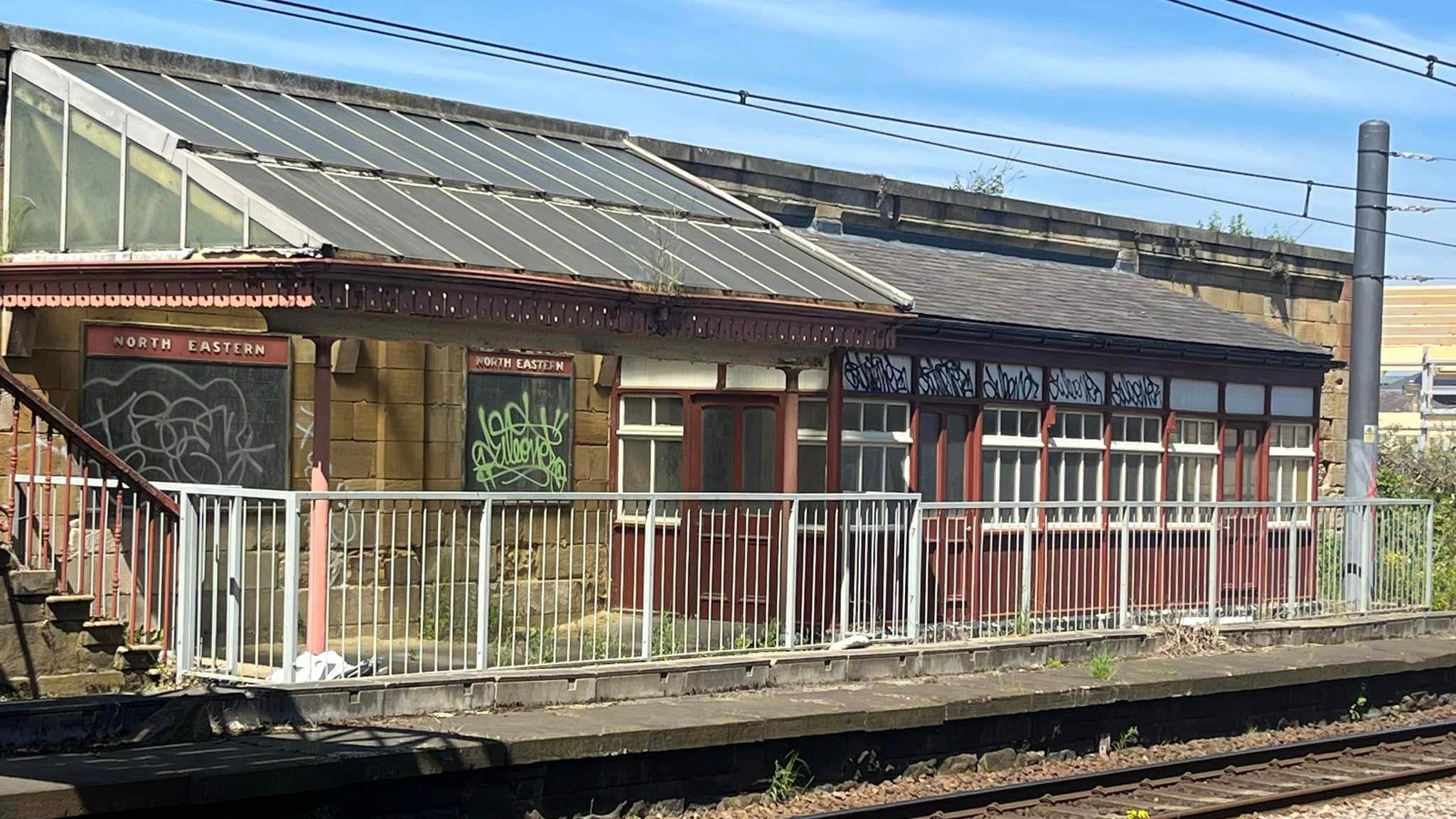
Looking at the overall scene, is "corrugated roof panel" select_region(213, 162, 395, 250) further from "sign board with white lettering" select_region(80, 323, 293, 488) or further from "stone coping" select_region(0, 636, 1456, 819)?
"stone coping" select_region(0, 636, 1456, 819)

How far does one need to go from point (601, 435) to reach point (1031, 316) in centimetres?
494

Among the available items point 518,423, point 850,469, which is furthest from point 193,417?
point 850,469

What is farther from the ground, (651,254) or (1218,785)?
(651,254)

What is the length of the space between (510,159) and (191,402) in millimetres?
3446

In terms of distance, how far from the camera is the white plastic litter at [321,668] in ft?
34.9

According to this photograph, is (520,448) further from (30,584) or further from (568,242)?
(30,584)

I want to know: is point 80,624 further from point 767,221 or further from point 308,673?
point 767,221

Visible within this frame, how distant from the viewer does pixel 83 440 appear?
1103cm

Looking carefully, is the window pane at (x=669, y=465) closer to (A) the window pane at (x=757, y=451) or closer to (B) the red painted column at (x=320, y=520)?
(A) the window pane at (x=757, y=451)

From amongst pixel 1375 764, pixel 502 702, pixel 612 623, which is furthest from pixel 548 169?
pixel 1375 764

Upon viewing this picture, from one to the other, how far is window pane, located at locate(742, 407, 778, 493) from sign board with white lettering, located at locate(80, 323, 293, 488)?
4.36 m

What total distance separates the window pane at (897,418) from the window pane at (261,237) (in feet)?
24.7

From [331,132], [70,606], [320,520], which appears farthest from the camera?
[331,132]

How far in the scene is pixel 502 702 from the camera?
36.5ft
